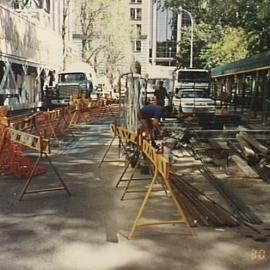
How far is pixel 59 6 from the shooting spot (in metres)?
63.5

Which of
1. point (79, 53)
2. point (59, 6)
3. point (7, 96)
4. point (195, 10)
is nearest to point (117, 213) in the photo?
point (195, 10)

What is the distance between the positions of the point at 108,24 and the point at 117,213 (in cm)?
4851

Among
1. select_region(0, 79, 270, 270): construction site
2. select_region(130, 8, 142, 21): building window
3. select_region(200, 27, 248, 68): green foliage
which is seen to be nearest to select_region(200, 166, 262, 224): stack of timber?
select_region(0, 79, 270, 270): construction site

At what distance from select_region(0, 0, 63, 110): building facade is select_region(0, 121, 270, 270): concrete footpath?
20827mm

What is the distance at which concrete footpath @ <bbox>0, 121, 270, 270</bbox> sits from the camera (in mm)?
6016

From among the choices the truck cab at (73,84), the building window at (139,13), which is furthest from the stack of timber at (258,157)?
the building window at (139,13)

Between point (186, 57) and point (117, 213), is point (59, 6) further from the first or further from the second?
point (117, 213)

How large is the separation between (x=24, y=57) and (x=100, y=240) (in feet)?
92.3

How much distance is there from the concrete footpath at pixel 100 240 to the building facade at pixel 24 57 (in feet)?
68.3

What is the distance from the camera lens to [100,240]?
682 cm

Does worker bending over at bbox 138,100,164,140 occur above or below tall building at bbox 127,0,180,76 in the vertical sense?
below

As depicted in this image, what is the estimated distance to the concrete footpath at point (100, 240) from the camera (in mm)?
6016

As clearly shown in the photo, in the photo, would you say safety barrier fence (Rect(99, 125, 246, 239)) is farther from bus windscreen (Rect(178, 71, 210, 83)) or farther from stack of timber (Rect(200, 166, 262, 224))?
bus windscreen (Rect(178, 71, 210, 83))
